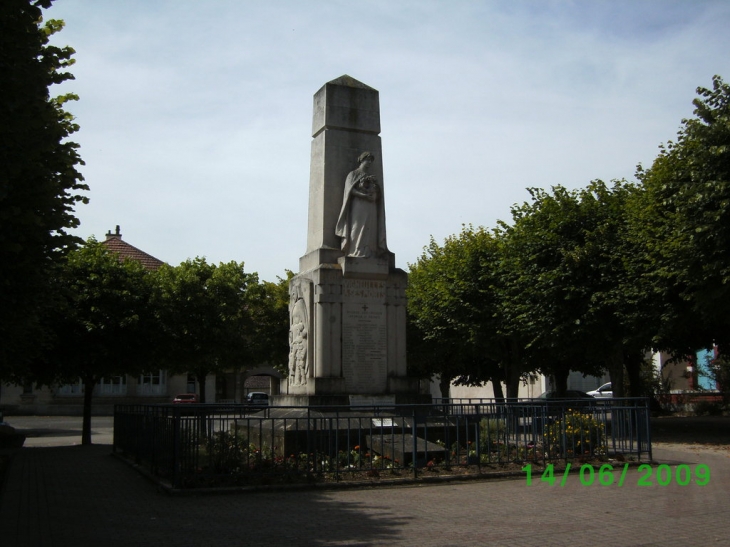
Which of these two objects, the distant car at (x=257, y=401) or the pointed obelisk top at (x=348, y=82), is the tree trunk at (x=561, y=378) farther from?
the pointed obelisk top at (x=348, y=82)

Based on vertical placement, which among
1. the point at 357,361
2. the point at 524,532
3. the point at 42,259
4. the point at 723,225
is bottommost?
the point at 524,532

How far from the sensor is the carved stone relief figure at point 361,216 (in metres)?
14.7

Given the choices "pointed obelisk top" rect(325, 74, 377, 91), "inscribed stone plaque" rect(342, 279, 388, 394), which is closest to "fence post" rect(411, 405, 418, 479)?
"inscribed stone plaque" rect(342, 279, 388, 394)

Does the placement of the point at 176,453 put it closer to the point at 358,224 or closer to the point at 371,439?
the point at 371,439

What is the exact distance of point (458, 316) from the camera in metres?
28.5

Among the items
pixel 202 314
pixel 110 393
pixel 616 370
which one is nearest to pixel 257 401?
pixel 202 314

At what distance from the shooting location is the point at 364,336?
14.5 m

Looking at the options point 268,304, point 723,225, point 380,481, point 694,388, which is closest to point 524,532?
point 380,481

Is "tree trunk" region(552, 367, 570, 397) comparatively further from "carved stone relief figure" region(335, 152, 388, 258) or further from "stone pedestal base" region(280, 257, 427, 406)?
"carved stone relief figure" region(335, 152, 388, 258)

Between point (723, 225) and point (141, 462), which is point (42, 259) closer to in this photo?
point (141, 462)

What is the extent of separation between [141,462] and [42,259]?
173 inches
